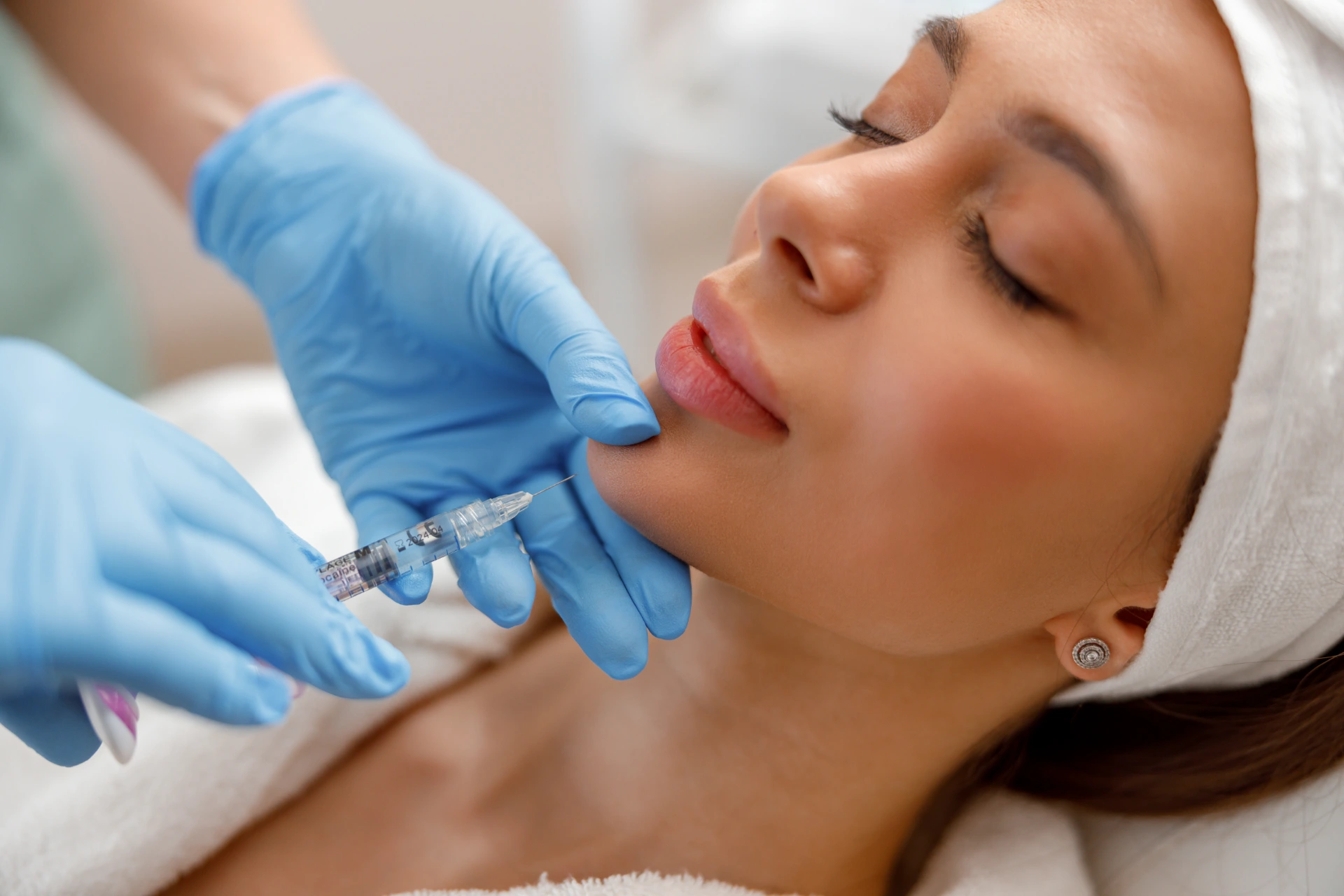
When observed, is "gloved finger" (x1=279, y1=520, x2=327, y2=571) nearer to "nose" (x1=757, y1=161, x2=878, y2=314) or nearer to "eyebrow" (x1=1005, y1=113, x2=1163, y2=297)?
"nose" (x1=757, y1=161, x2=878, y2=314)

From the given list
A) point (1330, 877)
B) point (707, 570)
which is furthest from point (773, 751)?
point (1330, 877)

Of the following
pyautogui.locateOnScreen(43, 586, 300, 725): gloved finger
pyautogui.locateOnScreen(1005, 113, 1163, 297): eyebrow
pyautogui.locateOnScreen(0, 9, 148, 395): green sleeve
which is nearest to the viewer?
pyautogui.locateOnScreen(43, 586, 300, 725): gloved finger

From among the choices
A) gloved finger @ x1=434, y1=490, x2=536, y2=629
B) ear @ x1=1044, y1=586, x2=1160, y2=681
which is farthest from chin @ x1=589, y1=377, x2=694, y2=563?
ear @ x1=1044, y1=586, x2=1160, y2=681

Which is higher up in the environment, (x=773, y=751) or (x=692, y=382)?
(x=692, y=382)

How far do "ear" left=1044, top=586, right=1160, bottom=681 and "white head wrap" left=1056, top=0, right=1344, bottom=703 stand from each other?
3 centimetres

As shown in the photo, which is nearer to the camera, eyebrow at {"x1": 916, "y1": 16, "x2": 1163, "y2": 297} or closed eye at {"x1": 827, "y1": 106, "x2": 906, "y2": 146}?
eyebrow at {"x1": 916, "y1": 16, "x2": 1163, "y2": 297}

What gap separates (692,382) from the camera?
2.98 ft

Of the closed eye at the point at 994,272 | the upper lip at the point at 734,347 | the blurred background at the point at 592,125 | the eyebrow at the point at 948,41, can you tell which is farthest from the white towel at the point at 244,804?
the blurred background at the point at 592,125

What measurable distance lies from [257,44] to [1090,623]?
1.24m

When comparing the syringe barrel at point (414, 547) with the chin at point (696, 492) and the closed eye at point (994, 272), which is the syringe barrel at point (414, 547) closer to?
the chin at point (696, 492)

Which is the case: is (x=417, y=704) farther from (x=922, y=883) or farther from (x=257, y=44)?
(x=257, y=44)

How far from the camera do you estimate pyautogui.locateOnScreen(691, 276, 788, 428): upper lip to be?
865mm

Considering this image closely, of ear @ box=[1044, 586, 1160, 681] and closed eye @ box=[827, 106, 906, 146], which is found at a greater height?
closed eye @ box=[827, 106, 906, 146]

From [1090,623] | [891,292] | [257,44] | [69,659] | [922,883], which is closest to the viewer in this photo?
[69,659]
